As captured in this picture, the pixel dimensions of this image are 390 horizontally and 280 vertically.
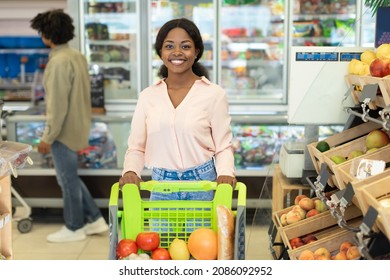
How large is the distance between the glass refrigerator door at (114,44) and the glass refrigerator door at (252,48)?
33.3 inches

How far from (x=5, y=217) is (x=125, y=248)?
2.03 ft

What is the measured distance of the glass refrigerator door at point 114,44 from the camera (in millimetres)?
6000

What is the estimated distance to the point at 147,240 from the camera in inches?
93.5

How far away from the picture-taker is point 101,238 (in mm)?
5230

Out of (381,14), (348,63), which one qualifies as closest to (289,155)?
(348,63)

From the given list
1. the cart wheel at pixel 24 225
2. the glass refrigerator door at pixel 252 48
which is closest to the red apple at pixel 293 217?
the cart wheel at pixel 24 225

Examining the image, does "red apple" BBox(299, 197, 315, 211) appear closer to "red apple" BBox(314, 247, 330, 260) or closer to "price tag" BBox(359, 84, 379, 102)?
"red apple" BBox(314, 247, 330, 260)

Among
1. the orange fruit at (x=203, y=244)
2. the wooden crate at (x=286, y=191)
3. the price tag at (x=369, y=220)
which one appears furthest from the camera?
the wooden crate at (x=286, y=191)

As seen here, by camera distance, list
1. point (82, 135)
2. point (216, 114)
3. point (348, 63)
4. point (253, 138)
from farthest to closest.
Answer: point (253, 138)
point (82, 135)
point (348, 63)
point (216, 114)

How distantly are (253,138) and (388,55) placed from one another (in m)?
2.89

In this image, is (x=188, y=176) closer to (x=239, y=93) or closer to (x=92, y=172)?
(x=92, y=172)

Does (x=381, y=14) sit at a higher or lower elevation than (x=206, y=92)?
higher

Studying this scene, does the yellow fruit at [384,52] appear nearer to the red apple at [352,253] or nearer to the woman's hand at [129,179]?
the red apple at [352,253]

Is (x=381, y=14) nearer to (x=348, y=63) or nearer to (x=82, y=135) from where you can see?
(x=348, y=63)
